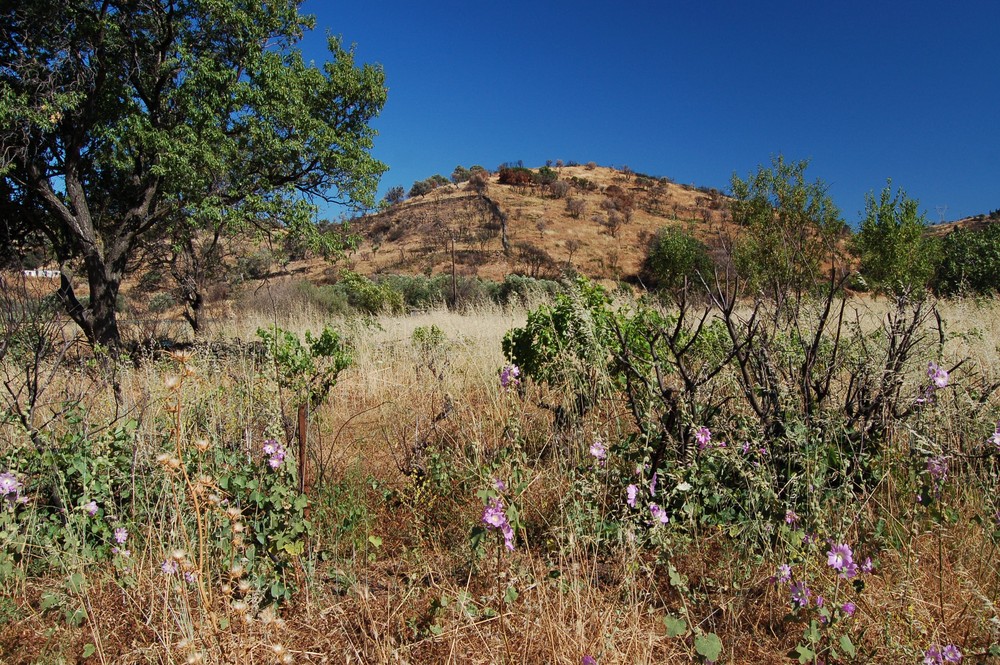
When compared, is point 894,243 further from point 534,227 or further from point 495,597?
point 534,227

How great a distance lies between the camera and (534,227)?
43344 mm

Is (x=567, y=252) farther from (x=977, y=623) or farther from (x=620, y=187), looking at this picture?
(x=977, y=623)

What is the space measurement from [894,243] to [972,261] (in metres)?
6.47

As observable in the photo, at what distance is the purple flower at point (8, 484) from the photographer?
230cm

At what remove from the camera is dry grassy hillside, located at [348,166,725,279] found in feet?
119

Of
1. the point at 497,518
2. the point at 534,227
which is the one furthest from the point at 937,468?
the point at 534,227

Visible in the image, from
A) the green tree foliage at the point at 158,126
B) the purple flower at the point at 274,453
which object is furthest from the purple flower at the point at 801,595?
the green tree foliage at the point at 158,126

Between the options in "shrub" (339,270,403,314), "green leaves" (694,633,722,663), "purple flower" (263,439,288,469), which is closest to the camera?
"green leaves" (694,633,722,663)

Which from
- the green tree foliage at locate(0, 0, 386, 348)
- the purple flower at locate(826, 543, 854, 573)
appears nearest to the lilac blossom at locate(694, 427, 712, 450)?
the purple flower at locate(826, 543, 854, 573)

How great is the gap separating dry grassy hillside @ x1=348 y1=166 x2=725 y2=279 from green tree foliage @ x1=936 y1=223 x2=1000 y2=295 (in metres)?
13.6

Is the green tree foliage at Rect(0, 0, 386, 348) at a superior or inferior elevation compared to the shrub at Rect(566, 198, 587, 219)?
inferior

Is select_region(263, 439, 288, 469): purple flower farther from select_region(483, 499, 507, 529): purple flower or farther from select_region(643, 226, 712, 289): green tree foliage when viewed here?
select_region(643, 226, 712, 289): green tree foliage

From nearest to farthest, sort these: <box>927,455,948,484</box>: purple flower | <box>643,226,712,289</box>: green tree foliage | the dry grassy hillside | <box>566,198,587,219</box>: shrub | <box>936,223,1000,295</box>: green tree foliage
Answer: <box>927,455,948,484</box>: purple flower, <box>936,223,1000,295</box>: green tree foliage, <box>643,226,712,289</box>: green tree foliage, the dry grassy hillside, <box>566,198,587,219</box>: shrub

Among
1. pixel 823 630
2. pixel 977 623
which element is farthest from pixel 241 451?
pixel 977 623
